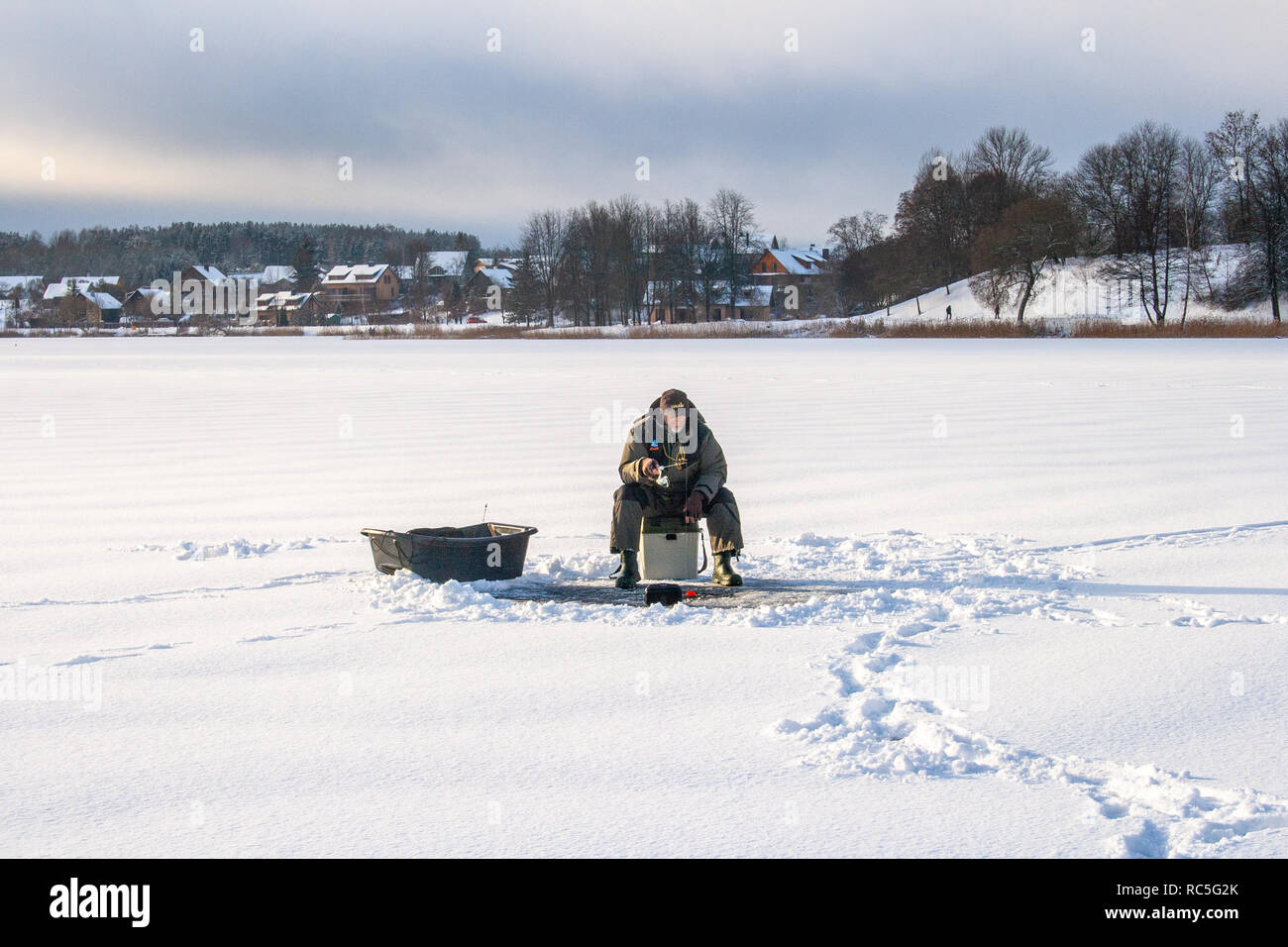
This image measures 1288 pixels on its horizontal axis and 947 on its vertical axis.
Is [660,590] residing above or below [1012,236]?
below

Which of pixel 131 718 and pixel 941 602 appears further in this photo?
pixel 941 602

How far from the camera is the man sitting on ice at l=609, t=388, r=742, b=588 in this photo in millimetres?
6016

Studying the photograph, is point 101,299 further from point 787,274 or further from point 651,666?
point 651,666

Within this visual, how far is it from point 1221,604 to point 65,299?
118 meters

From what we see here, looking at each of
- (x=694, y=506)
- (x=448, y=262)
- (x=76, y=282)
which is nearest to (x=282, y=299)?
(x=76, y=282)

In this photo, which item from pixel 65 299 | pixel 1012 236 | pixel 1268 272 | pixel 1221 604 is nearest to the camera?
pixel 1221 604

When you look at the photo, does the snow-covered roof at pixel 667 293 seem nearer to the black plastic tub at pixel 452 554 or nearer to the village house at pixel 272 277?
the village house at pixel 272 277

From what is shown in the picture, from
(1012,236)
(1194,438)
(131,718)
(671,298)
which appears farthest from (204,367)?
(671,298)

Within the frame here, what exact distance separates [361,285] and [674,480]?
408ft

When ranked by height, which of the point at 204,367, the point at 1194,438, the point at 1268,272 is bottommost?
the point at 1194,438

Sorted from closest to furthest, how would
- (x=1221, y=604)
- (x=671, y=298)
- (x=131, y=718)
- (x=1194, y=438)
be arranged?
(x=131, y=718) → (x=1221, y=604) → (x=1194, y=438) → (x=671, y=298)

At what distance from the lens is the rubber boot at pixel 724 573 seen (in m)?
6.10
